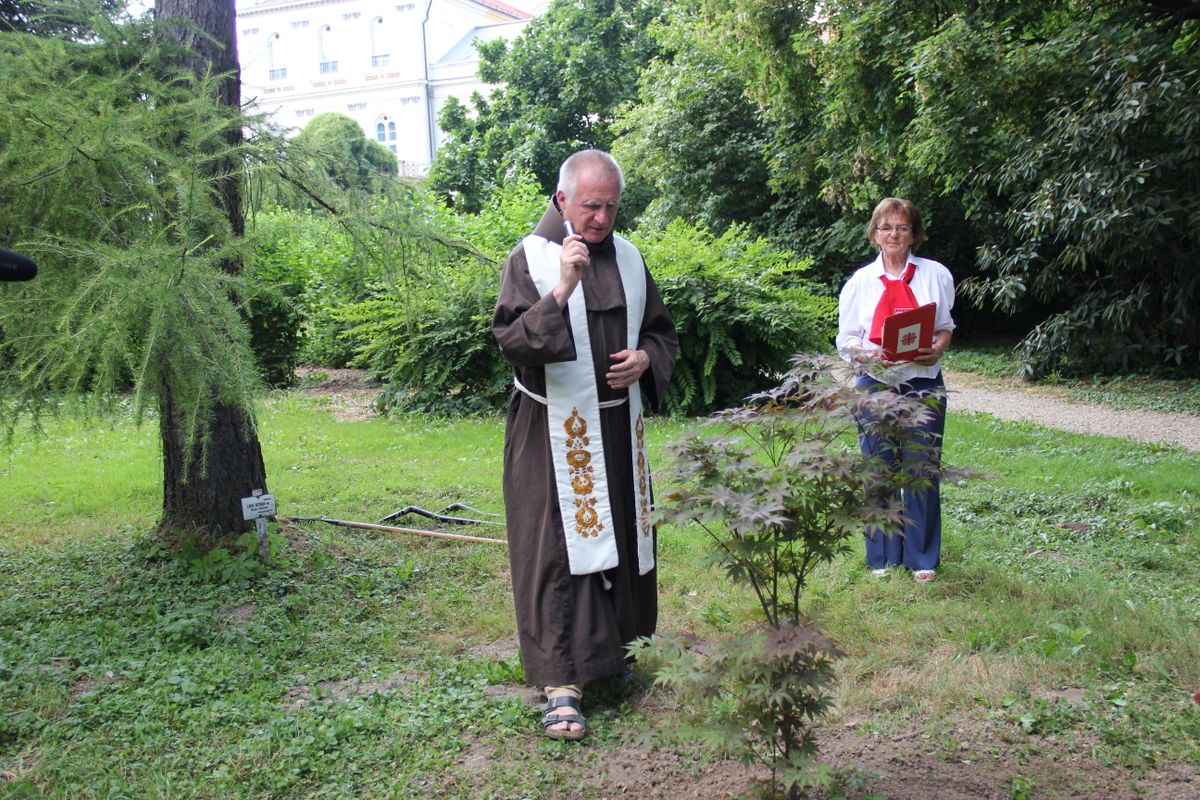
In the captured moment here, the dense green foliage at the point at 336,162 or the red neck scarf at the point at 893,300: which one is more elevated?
the dense green foliage at the point at 336,162

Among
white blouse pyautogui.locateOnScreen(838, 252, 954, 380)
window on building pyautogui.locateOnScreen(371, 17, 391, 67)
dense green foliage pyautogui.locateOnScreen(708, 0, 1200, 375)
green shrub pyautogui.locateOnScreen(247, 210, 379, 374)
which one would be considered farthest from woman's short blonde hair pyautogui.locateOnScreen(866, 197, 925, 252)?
window on building pyautogui.locateOnScreen(371, 17, 391, 67)

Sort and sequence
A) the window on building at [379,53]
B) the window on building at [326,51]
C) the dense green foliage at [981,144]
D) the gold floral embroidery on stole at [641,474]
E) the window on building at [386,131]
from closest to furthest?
→ the gold floral embroidery on stole at [641,474], the dense green foliage at [981,144], the window on building at [379,53], the window on building at [386,131], the window on building at [326,51]

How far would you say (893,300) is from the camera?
5.35m

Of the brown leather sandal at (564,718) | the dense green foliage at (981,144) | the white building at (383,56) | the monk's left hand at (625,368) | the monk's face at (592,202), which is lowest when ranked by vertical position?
the brown leather sandal at (564,718)

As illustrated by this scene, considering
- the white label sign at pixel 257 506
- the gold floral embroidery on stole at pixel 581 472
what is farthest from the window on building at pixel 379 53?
the gold floral embroidery on stole at pixel 581 472

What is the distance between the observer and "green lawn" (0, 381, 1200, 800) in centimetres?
357

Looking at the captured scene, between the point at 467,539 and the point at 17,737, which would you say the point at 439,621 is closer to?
the point at 467,539

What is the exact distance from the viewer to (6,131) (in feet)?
13.7

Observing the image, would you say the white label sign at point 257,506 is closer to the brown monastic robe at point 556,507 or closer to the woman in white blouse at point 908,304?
the brown monastic robe at point 556,507

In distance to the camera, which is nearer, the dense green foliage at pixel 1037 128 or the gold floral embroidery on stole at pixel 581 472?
the gold floral embroidery on stole at pixel 581 472

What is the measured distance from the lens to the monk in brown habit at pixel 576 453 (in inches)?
151

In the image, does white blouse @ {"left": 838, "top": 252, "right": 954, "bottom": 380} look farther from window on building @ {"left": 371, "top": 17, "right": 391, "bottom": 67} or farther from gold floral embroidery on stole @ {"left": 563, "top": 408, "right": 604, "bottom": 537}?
window on building @ {"left": 371, "top": 17, "right": 391, "bottom": 67}

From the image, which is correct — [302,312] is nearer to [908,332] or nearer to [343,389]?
[343,389]

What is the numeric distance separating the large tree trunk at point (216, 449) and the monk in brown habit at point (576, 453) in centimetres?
211
